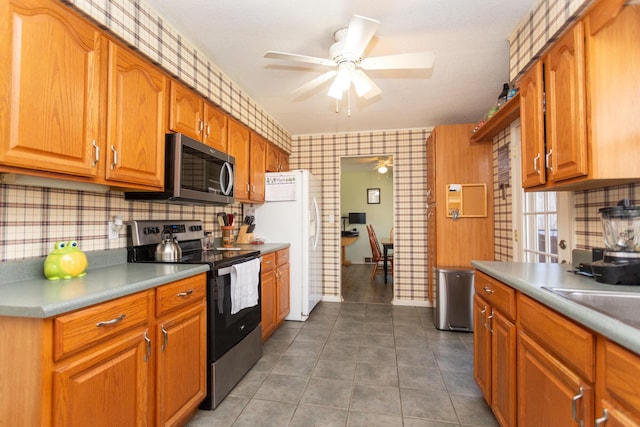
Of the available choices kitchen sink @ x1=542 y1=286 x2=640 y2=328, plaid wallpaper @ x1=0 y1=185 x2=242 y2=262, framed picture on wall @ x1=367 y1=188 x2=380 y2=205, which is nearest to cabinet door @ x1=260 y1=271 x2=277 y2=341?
plaid wallpaper @ x1=0 y1=185 x2=242 y2=262

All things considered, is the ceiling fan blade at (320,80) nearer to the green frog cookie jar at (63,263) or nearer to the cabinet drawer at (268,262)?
the cabinet drawer at (268,262)

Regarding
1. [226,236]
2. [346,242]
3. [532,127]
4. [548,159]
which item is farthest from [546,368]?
[346,242]

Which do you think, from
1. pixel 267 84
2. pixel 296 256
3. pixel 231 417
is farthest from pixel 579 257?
pixel 267 84

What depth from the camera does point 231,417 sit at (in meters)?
1.70

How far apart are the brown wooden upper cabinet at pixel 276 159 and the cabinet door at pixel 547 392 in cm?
291

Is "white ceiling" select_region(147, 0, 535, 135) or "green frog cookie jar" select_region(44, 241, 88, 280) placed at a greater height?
"white ceiling" select_region(147, 0, 535, 135)

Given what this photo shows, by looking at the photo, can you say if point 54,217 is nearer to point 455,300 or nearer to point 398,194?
point 455,300

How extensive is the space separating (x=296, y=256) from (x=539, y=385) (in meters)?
2.43

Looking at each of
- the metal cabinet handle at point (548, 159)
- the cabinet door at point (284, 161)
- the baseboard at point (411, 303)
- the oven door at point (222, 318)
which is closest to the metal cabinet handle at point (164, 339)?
the oven door at point (222, 318)

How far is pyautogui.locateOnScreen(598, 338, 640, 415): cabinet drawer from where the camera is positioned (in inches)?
27.8

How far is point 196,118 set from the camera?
84.1 inches

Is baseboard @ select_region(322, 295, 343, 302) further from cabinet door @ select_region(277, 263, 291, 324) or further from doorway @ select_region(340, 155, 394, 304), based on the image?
doorway @ select_region(340, 155, 394, 304)

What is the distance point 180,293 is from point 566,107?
2061mm

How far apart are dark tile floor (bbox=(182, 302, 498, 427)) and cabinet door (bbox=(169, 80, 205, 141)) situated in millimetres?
1769
